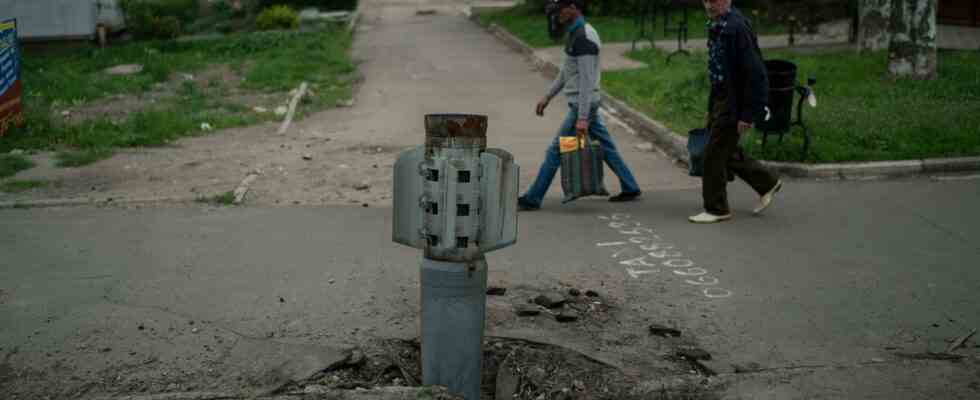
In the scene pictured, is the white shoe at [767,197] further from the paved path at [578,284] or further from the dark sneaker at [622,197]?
the dark sneaker at [622,197]

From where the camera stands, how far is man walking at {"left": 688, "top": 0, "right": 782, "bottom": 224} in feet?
26.4

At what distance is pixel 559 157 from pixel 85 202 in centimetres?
422

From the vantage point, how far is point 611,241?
8039 millimetres

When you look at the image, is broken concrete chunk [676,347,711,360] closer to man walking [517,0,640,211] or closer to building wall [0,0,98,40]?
man walking [517,0,640,211]

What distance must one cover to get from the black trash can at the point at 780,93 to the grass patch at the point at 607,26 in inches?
502

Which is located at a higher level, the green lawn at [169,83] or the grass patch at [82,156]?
the green lawn at [169,83]

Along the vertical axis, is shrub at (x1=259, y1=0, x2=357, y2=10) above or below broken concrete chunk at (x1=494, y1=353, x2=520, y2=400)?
above

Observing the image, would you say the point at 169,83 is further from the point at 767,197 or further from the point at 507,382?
the point at 507,382

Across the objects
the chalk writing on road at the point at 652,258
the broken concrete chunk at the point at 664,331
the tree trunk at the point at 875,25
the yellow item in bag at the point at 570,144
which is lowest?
the chalk writing on road at the point at 652,258

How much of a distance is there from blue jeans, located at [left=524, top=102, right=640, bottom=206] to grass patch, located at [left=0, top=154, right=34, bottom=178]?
536cm

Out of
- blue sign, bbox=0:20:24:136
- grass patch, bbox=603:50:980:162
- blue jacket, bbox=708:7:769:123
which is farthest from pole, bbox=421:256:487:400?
blue sign, bbox=0:20:24:136

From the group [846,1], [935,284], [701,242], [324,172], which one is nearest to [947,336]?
[935,284]

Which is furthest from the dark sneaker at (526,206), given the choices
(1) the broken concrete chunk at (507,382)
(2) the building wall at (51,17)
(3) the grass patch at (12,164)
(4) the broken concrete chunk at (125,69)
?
(2) the building wall at (51,17)

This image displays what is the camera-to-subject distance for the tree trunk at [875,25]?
1773 cm
